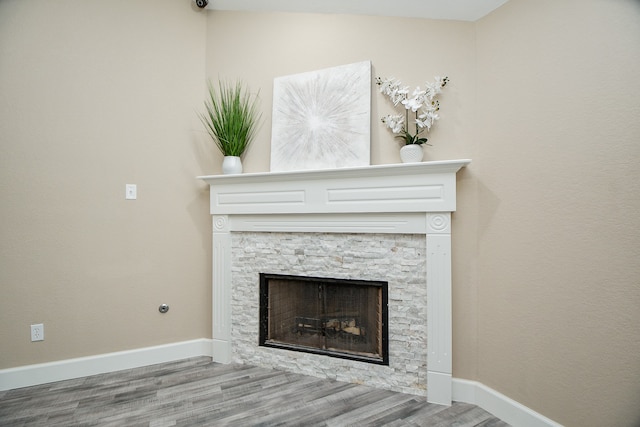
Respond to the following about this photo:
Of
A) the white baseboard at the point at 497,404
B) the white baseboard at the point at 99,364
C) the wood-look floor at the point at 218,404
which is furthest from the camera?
the white baseboard at the point at 99,364

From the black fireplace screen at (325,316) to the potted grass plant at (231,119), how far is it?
101cm

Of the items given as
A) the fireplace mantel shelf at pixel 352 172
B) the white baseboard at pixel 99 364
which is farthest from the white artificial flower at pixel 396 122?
the white baseboard at pixel 99 364

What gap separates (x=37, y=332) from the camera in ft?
6.86

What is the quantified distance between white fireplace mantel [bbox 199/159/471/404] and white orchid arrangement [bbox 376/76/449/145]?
31 cm

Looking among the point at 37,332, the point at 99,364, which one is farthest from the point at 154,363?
the point at 37,332

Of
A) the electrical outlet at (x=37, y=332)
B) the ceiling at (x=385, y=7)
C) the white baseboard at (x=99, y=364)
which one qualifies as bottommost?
the white baseboard at (x=99, y=364)

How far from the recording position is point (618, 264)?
129 centimetres

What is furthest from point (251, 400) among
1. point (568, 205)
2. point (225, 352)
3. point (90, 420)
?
point (568, 205)

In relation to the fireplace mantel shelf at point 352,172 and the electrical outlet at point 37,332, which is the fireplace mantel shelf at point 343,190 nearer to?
the fireplace mantel shelf at point 352,172

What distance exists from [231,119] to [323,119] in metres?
0.74

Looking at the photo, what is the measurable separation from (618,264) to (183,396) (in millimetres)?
2455

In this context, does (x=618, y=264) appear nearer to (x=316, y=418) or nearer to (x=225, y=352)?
(x=316, y=418)

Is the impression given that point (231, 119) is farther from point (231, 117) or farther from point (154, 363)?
point (154, 363)

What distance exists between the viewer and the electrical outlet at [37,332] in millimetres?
2082
